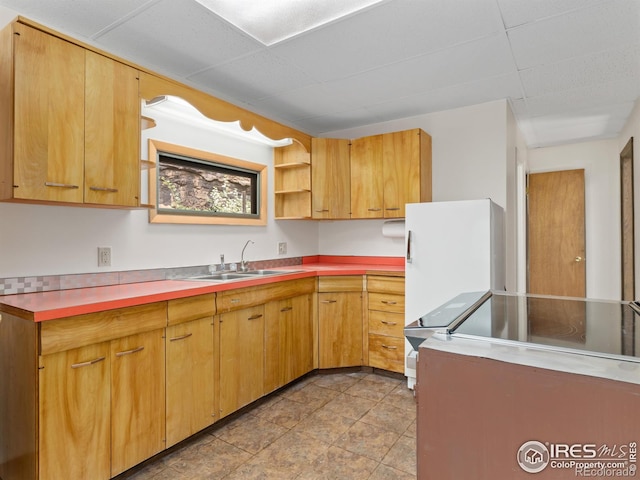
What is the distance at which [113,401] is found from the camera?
1780 mm

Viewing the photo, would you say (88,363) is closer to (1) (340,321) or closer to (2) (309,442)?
(2) (309,442)

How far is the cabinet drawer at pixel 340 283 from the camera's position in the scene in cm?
328

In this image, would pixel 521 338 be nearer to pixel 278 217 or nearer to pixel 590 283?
pixel 278 217

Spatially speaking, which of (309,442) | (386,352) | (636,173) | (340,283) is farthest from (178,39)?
(636,173)

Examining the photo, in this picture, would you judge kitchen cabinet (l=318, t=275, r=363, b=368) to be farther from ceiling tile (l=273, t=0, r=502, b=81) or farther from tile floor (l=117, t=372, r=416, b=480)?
ceiling tile (l=273, t=0, r=502, b=81)

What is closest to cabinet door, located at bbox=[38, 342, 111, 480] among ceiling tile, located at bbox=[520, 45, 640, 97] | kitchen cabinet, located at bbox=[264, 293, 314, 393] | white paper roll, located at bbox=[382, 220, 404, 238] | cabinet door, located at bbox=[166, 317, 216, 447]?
cabinet door, located at bbox=[166, 317, 216, 447]

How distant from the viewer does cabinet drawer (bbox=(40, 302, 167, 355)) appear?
156 cm

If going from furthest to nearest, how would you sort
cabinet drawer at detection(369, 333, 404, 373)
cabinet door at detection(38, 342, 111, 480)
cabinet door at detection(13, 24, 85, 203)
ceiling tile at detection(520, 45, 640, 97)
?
cabinet drawer at detection(369, 333, 404, 373) < ceiling tile at detection(520, 45, 640, 97) < cabinet door at detection(13, 24, 85, 203) < cabinet door at detection(38, 342, 111, 480)

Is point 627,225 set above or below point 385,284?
above

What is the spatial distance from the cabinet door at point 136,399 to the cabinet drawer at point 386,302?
6.06ft

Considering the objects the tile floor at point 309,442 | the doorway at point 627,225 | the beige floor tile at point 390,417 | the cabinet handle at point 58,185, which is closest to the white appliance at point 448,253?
the beige floor tile at point 390,417

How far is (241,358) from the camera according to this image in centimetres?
251

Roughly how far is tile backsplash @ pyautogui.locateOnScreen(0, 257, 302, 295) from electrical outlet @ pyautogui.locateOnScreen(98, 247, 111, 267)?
0.20 ft

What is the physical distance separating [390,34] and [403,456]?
243 cm
